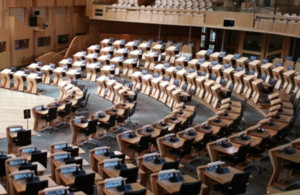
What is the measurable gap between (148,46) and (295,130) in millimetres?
9217

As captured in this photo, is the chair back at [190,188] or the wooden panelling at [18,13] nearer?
the chair back at [190,188]

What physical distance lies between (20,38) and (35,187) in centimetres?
1380

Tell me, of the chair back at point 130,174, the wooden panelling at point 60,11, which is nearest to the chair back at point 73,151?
the chair back at point 130,174

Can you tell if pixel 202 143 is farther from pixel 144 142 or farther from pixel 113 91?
pixel 113 91

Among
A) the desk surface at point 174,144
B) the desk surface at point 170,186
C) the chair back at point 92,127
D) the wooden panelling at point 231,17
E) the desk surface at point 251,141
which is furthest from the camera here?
the wooden panelling at point 231,17

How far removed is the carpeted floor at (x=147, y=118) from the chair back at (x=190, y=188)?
1.94 m

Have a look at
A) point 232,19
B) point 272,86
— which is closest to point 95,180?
point 272,86

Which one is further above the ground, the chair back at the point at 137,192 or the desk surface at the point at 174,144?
the chair back at the point at 137,192

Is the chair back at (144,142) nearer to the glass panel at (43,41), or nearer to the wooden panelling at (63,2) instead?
the glass panel at (43,41)

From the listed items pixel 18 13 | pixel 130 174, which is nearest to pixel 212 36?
pixel 18 13

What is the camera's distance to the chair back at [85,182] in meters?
6.39

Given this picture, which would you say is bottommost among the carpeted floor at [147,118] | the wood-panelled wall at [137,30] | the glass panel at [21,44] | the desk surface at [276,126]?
the carpeted floor at [147,118]

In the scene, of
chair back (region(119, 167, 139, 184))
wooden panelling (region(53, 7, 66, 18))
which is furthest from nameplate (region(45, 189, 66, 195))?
wooden panelling (region(53, 7, 66, 18))

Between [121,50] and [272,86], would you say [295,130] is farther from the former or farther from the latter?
[121,50]
